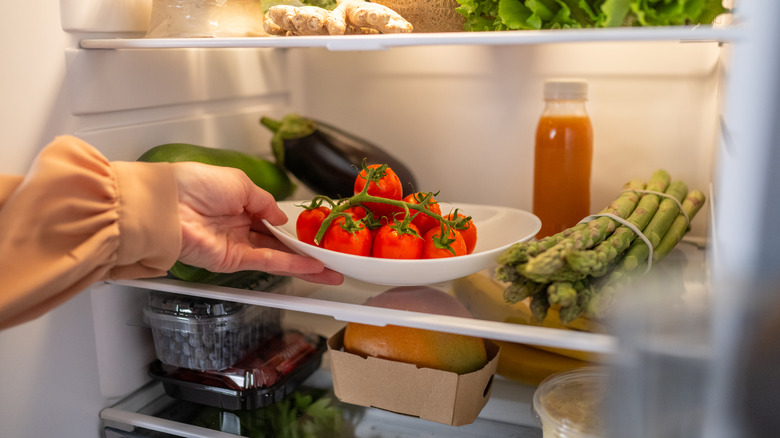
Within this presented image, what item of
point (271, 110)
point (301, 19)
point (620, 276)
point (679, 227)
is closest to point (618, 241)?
point (620, 276)

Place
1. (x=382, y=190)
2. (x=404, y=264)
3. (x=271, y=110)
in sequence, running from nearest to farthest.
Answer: (x=404, y=264)
(x=382, y=190)
(x=271, y=110)

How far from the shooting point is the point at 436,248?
992mm

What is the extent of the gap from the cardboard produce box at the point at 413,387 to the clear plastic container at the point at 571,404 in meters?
0.10

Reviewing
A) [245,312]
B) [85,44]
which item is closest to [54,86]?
[85,44]

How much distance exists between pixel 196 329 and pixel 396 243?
42cm

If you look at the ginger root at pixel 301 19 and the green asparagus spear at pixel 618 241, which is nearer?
the green asparagus spear at pixel 618 241

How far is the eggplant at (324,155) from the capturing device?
136 cm

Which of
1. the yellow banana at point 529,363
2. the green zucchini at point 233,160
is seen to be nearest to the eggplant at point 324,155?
the green zucchini at point 233,160

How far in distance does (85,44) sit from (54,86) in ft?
0.28

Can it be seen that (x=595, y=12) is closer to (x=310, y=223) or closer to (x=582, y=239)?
(x=582, y=239)

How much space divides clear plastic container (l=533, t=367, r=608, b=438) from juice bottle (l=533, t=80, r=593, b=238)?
34 cm

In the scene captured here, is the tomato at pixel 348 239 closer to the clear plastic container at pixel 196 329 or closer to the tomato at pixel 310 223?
the tomato at pixel 310 223

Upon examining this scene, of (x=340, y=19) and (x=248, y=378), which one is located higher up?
(x=340, y=19)

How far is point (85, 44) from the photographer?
3.58 ft
